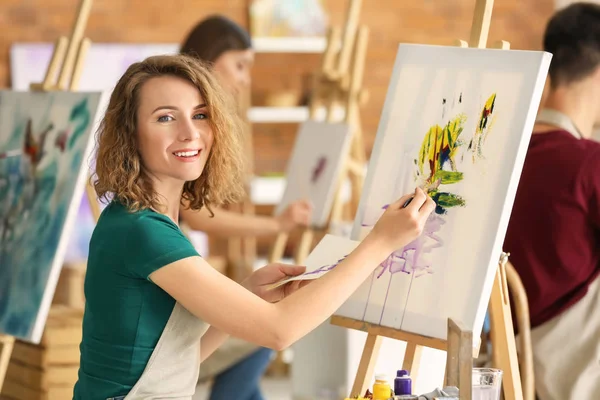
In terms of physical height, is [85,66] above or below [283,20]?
below

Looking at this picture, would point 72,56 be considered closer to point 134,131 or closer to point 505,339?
point 134,131

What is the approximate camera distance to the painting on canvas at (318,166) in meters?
3.75

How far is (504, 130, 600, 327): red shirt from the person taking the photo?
2258 mm

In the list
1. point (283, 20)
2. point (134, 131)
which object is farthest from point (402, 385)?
point (283, 20)

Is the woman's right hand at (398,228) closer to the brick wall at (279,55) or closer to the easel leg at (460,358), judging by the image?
the easel leg at (460,358)

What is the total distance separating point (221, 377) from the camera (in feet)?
9.65

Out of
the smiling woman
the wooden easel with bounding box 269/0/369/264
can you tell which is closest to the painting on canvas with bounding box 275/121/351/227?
the wooden easel with bounding box 269/0/369/264

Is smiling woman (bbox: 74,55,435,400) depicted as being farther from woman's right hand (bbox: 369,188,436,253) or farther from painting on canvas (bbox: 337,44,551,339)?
painting on canvas (bbox: 337,44,551,339)

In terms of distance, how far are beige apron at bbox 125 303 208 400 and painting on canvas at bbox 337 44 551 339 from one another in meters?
0.39

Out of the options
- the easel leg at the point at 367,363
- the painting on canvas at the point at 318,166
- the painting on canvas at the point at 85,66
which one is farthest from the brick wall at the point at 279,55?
the easel leg at the point at 367,363

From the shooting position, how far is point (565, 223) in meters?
2.27

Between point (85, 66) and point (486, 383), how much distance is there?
4.41 m

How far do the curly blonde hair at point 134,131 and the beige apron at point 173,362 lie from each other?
22 cm

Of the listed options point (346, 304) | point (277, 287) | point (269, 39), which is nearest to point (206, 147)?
point (277, 287)
